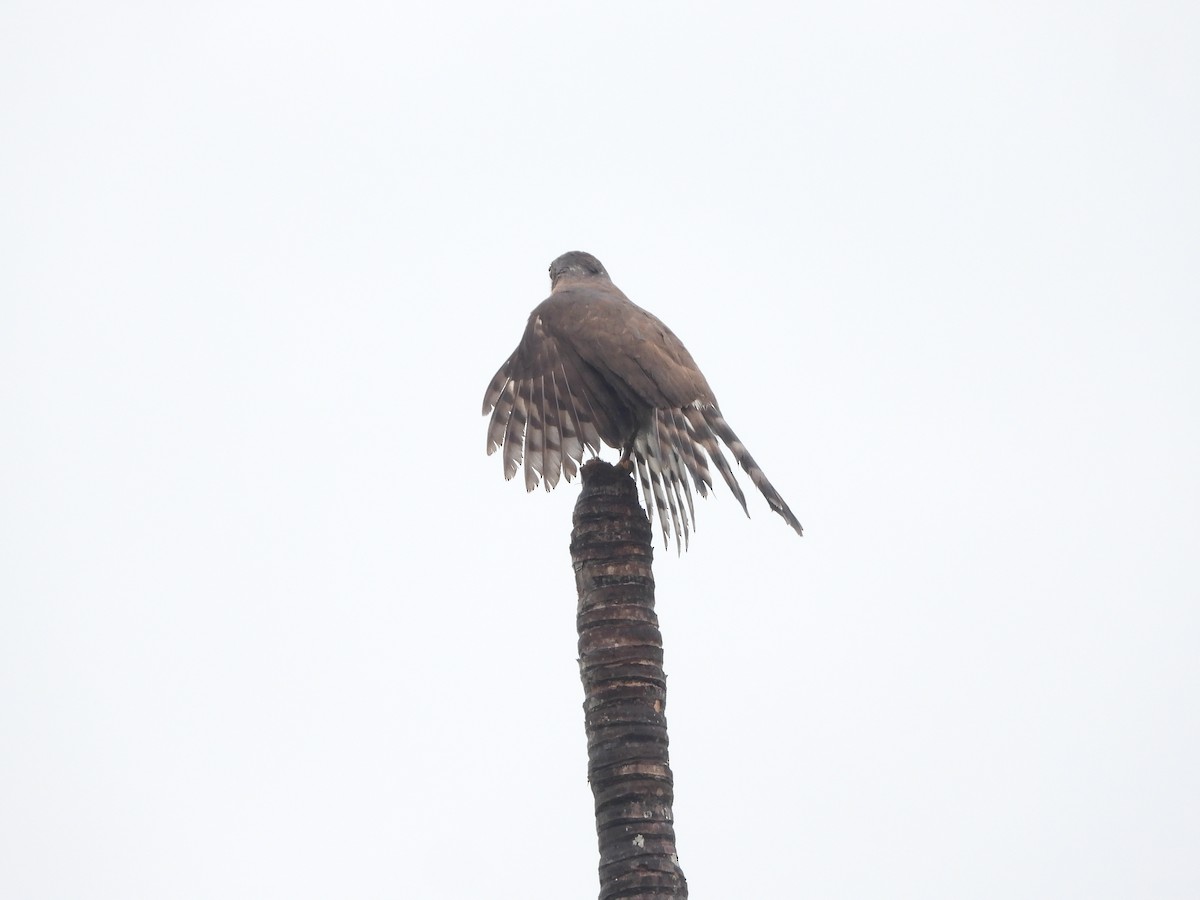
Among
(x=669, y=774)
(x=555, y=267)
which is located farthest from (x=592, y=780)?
(x=555, y=267)

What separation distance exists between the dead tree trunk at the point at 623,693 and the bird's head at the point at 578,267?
3.35 m

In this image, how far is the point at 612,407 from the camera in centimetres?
1232

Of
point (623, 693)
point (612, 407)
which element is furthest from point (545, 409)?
point (623, 693)

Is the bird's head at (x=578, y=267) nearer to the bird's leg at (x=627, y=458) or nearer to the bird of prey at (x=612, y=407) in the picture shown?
the bird of prey at (x=612, y=407)

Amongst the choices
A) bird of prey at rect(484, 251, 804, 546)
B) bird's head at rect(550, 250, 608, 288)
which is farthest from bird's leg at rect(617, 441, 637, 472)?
bird's head at rect(550, 250, 608, 288)

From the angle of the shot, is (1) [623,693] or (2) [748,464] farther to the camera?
(2) [748,464]

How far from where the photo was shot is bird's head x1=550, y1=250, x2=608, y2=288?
1458 centimetres

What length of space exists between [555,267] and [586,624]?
4.61 meters

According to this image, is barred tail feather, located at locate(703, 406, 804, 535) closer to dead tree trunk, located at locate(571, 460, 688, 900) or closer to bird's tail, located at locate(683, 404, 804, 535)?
bird's tail, located at locate(683, 404, 804, 535)

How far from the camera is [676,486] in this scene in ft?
39.2

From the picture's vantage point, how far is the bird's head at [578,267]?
574 inches

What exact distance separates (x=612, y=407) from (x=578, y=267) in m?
2.62

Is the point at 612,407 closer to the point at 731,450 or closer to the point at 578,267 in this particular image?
the point at 731,450

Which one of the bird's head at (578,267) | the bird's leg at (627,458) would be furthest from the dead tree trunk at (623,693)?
the bird's head at (578,267)
